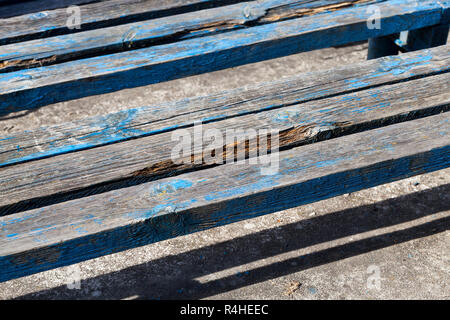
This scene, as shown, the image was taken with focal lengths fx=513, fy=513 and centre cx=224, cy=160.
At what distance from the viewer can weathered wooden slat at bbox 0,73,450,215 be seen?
1.80m

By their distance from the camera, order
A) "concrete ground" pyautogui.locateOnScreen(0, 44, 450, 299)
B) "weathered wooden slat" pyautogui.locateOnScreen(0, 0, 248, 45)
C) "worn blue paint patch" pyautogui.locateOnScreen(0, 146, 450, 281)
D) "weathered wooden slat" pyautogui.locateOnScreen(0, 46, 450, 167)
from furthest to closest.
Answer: "weathered wooden slat" pyautogui.locateOnScreen(0, 0, 248, 45) < "concrete ground" pyautogui.locateOnScreen(0, 44, 450, 299) < "weathered wooden slat" pyautogui.locateOnScreen(0, 46, 450, 167) < "worn blue paint patch" pyautogui.locateOnScreen(0, 146, 450, 281)

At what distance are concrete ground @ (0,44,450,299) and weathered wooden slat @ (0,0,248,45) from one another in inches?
49.6

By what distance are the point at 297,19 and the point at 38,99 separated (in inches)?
51.7

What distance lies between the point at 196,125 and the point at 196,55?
0.50 metres

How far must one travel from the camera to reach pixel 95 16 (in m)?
2.89

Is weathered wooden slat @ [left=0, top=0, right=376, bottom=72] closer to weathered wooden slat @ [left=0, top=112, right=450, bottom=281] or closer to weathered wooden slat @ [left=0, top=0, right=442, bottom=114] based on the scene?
weathered wooden slat @ [left=0, top=0, right=442, bottom=114]

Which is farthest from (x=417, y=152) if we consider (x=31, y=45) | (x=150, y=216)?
(x=31, y=45)

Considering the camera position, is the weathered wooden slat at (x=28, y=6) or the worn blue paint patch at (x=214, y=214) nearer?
the worn blue paint patch at (x=214, y=214)

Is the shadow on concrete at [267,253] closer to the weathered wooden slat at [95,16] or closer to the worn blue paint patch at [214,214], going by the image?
the worn blue paint patch at [214,214]

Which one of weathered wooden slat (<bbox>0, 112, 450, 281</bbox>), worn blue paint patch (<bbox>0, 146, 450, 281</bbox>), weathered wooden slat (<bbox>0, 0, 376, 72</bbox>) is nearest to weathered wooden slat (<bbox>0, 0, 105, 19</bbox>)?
weathered wooden slat (<bbox>0, 0, 376, 72</bbox>)

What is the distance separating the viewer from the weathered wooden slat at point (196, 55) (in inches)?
91.2

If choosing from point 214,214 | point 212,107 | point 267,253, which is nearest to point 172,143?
point 212,107

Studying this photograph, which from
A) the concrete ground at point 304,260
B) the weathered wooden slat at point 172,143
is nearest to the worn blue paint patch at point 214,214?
the weathered wooden slat at point 172,143

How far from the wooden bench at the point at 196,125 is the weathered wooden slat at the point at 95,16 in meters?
0.02
